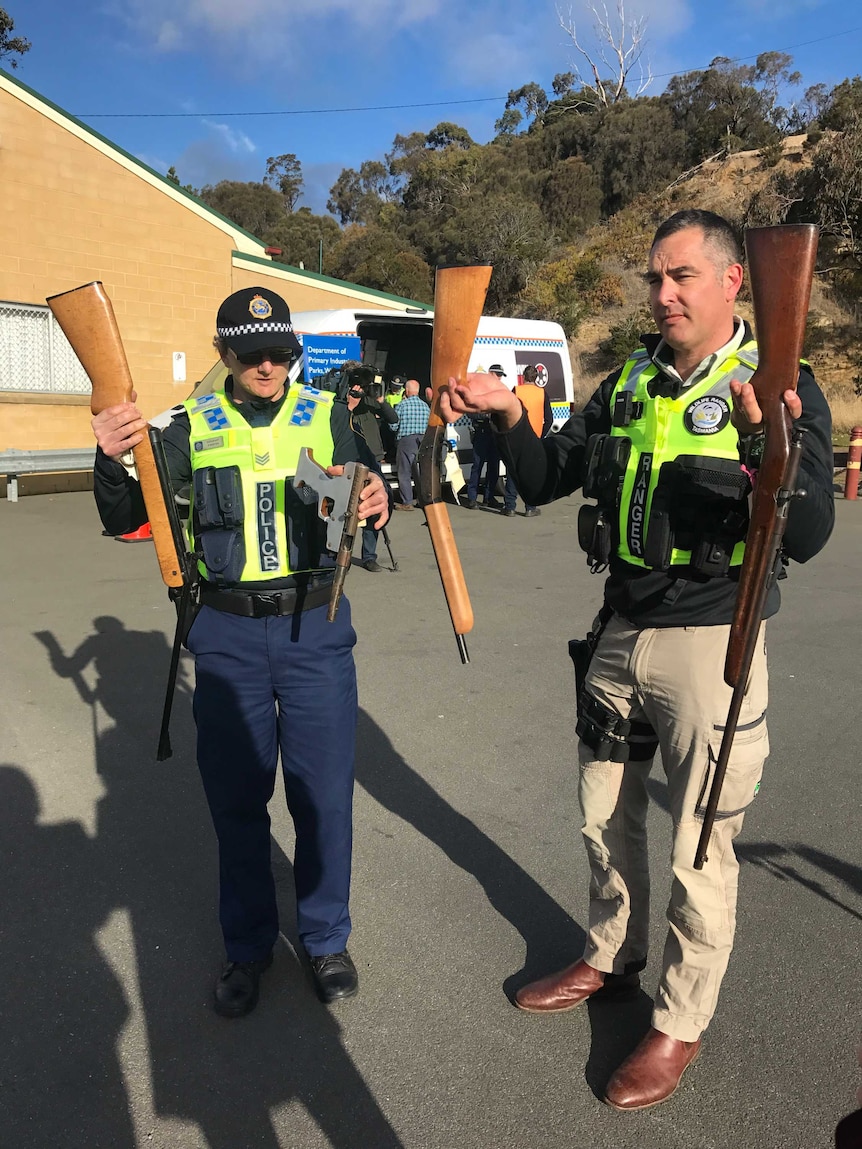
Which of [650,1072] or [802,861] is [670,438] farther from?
[802,861]

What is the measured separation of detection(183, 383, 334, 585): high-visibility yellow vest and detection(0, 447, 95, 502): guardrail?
11299mm

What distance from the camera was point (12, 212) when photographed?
13.1 m

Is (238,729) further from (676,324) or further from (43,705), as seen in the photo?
(43,705)

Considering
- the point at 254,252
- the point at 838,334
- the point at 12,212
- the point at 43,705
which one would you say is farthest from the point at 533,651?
the point at 838,334

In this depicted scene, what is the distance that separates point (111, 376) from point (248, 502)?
527mm

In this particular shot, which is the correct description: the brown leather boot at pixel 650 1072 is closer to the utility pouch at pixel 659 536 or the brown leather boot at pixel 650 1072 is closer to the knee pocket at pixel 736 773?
the knee pocket at pixel 736 773

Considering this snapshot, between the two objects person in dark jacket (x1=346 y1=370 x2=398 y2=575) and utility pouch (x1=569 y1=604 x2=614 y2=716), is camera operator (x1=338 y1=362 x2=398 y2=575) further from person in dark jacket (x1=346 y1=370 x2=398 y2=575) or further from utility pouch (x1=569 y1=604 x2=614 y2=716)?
utility pouch (x1=569 y1=604 x2=614 y2=716)

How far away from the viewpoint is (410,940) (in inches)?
121

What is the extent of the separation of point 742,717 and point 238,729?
1496mm

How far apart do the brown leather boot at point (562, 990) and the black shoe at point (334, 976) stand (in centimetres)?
54

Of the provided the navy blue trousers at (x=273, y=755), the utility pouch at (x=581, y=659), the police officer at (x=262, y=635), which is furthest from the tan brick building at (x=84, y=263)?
the utility pouch at (x=581, y=659)

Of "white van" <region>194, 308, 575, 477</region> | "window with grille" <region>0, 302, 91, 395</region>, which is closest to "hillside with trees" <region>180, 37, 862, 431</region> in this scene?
"white van" <region>194, 308, 575, 477</region>

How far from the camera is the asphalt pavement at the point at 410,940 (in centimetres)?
233

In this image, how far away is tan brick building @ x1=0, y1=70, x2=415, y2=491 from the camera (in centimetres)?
1323
